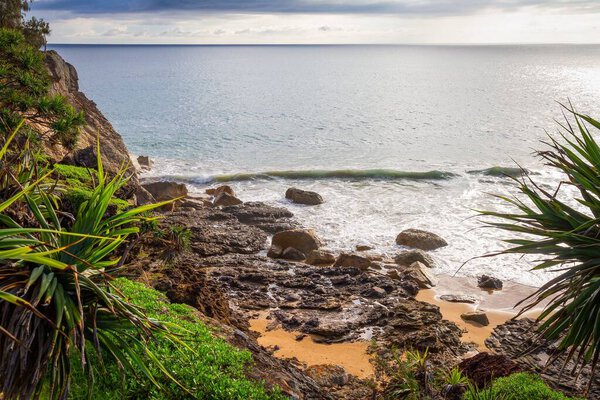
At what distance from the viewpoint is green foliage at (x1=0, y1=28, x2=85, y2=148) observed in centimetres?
844

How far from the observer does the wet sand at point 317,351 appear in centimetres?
1066

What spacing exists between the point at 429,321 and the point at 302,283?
11.9 ft

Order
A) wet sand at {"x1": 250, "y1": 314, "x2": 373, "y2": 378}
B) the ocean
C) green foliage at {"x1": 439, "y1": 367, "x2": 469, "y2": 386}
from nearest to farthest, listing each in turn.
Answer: green foliage at {"x1": 439, "y1": 367, "x2": 469, "y2": 386} → wet sand at {"x1": 250, "y1": 314, "x2": 373, "y2": 378} → the ocean

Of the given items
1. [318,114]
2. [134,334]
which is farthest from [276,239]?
[318,114]

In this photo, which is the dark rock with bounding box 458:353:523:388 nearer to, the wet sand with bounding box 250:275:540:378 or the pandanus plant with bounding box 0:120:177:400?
the wet sand with bounding box 250:275:540:378

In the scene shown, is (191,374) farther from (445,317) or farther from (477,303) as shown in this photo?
(477,303)

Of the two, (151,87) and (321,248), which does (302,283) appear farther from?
(151,87)

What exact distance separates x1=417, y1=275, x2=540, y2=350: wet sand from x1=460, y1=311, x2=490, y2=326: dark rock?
114 millimetres

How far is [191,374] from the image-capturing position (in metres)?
6.55

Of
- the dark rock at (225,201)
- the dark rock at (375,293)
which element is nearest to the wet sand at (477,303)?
the dark rock at (375,293)

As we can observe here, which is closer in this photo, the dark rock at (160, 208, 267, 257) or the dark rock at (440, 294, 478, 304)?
the dark rock at (440, 294, 478, 304)

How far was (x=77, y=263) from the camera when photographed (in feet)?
18.6

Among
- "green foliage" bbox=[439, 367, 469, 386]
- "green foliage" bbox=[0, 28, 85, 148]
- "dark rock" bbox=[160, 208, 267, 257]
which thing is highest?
"green foliage" bbox=[0, 28, 85, 148]

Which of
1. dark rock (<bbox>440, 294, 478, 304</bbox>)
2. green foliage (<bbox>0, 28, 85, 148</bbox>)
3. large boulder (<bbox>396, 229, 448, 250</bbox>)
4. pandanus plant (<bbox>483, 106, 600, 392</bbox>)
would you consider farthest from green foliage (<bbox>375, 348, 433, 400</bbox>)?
large boulder (<bbox>396, 229, 448, 250</bbox>)
